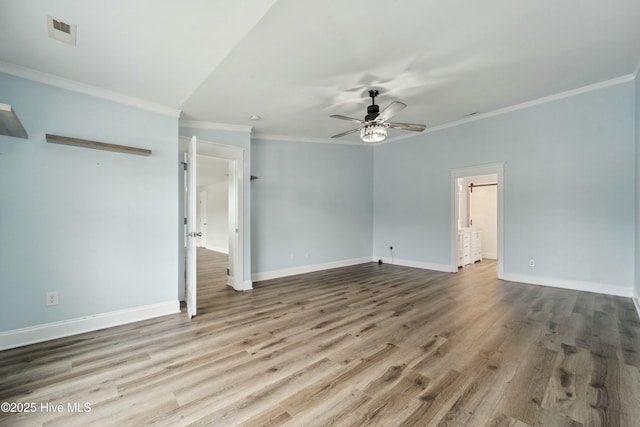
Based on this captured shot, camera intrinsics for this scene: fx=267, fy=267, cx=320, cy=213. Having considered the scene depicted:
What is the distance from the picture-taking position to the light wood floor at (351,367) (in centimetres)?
161

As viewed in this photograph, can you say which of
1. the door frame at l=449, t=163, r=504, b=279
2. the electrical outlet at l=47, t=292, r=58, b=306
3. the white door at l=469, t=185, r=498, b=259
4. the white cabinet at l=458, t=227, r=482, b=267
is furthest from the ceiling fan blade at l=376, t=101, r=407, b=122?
the white door at l=469, t=185, r=498, b=259

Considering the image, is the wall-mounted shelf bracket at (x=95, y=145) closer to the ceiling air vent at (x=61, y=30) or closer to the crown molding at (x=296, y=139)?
the ceiling air vent at (x=61, y=30)

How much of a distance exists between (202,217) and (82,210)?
834cm

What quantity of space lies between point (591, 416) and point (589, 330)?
1.62 meters

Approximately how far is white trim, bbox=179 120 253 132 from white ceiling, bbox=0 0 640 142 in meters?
0.26

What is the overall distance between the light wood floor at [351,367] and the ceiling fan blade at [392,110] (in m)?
2.34

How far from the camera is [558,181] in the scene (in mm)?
4207

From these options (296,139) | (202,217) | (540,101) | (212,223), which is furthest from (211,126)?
(202,217)

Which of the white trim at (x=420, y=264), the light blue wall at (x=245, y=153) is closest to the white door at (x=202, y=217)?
the light blue wall at (x=245, y=153)

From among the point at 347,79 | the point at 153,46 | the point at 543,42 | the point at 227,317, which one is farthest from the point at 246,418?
the point at 543,42

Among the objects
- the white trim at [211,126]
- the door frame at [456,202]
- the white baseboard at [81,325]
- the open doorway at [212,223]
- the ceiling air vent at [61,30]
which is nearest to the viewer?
the ceiling air vent at [61,30]

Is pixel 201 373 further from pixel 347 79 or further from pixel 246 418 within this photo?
pixel 347 79

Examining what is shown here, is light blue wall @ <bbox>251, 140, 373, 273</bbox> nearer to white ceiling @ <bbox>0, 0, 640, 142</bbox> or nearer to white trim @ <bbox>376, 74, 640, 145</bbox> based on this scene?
white ceiling @ <bbox>0, 0, 640, 142</bbox>

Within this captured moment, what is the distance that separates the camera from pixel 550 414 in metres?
1.58
